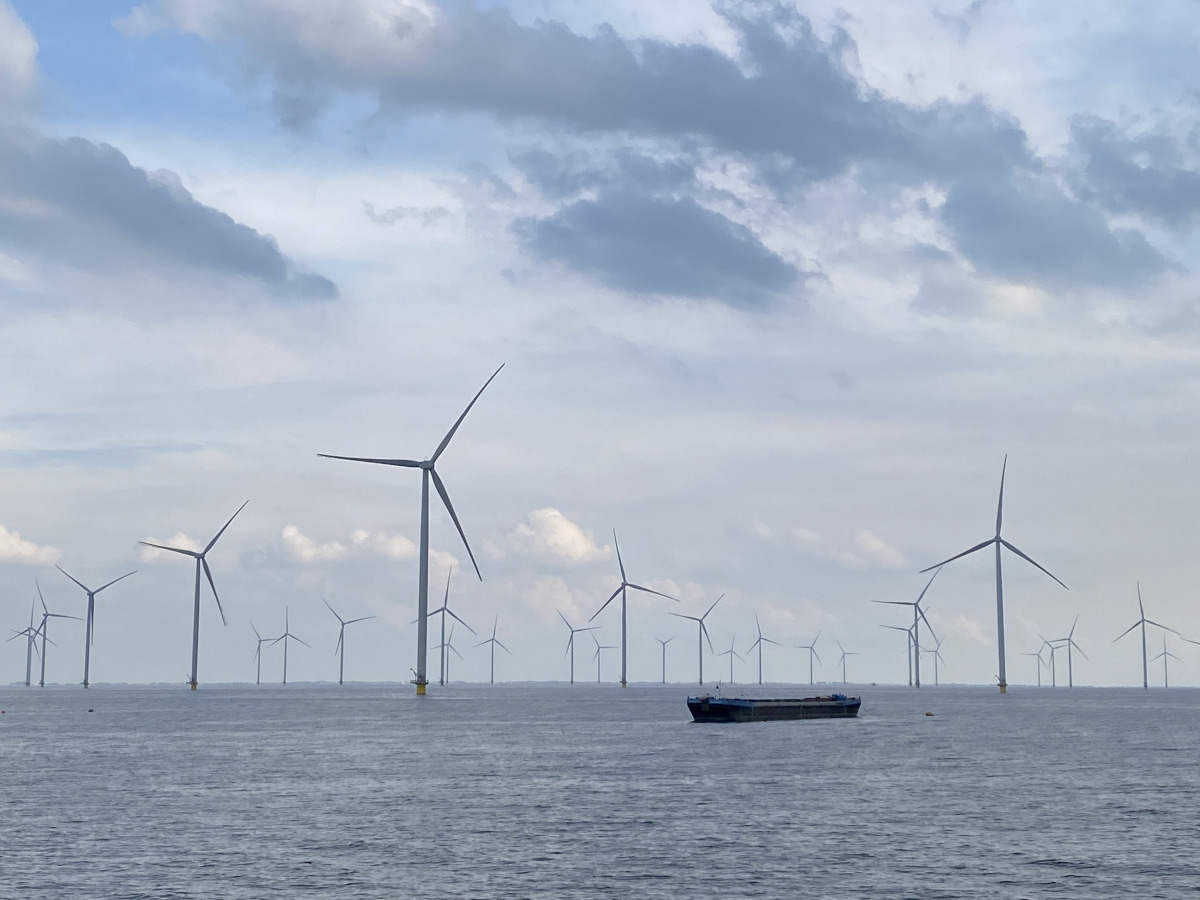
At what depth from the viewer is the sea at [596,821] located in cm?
5759

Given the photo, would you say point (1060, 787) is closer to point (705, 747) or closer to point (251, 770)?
point (705, 747)

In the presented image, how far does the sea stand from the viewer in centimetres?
5759

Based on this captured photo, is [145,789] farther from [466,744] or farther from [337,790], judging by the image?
[466,744]

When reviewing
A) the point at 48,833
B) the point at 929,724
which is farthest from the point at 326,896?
the point at 929,724

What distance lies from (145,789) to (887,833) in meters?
52.4

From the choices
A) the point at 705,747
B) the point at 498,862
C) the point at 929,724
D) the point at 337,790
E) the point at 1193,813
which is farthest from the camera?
the point at 929,724

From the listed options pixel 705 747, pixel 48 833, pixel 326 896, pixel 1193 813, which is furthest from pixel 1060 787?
pixel 48 833

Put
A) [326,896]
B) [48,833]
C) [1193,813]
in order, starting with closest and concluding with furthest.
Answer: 1. [326,896]
2. [48,833]
3. [1193,813]

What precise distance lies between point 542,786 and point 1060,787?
37078 mm

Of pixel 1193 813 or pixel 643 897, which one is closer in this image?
pixel 643 897

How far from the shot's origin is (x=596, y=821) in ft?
251

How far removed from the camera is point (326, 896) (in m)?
54.4

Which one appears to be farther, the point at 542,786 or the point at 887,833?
the point at 542,786

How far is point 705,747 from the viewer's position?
140 m
